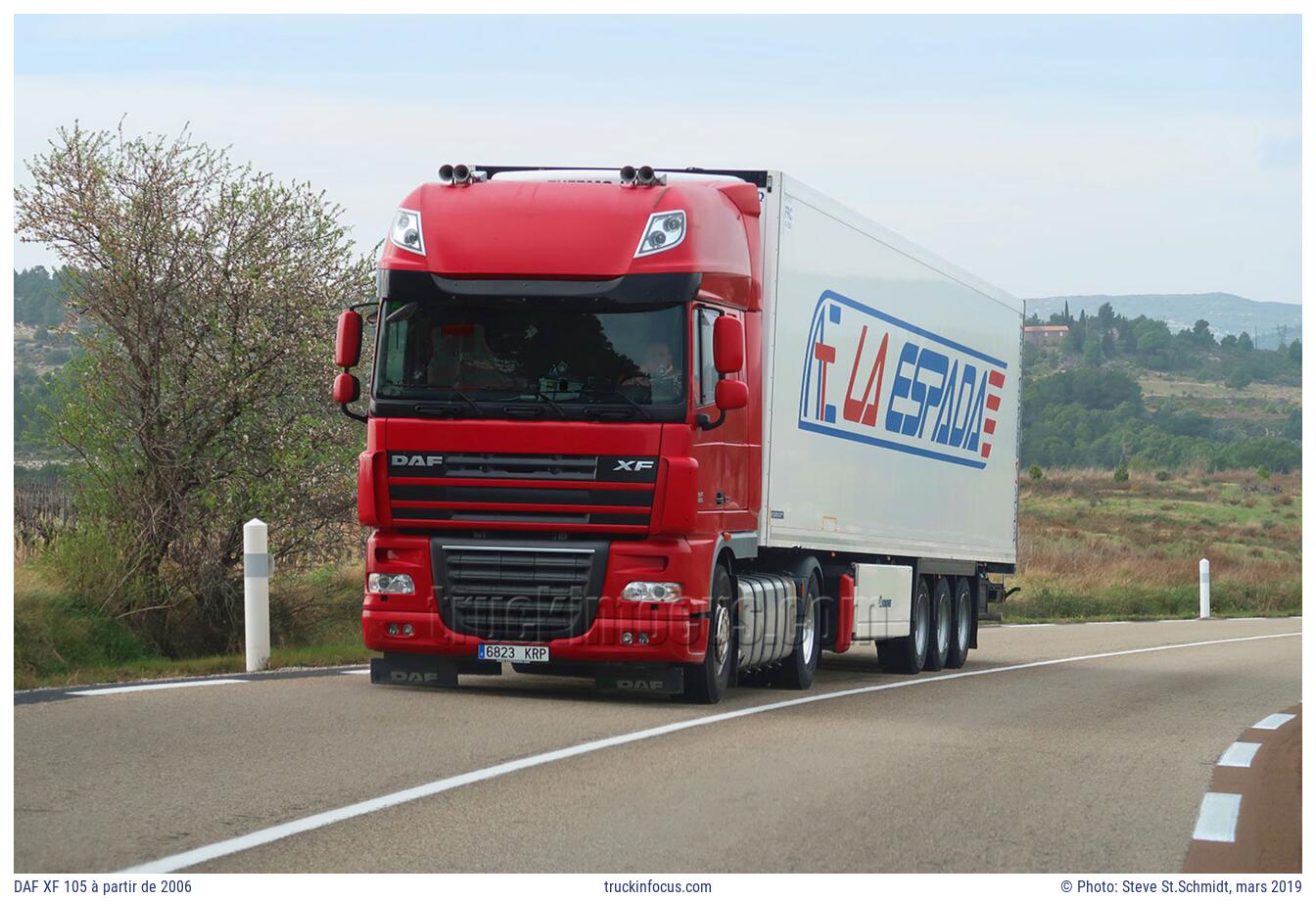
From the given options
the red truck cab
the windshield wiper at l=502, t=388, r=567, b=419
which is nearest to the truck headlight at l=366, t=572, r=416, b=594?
the red truck cab

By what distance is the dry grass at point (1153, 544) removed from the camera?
38.2 m

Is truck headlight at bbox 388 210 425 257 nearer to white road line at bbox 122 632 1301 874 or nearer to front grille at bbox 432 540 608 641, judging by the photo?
front grille at bbox 432 540 608 641

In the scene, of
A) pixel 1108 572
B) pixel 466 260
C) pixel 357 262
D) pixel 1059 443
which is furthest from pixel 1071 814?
pixel 1059 443

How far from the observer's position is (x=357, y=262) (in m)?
21.0

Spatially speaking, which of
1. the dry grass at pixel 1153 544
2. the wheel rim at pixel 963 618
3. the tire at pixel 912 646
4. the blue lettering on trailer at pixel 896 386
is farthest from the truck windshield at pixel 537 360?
the dry grass at pixel 1153 544

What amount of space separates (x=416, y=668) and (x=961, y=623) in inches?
346

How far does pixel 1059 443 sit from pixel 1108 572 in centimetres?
9654

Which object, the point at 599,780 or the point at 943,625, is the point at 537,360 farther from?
the point at 943,625

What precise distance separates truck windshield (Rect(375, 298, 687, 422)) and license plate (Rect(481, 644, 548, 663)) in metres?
1.61

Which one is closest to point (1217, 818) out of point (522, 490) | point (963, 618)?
point (522, 490)

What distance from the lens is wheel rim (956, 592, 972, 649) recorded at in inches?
794

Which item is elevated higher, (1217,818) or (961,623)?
(961,623)

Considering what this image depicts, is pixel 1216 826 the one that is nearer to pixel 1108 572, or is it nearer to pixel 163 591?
pixel 163 591

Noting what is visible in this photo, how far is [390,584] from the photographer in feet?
42.2
